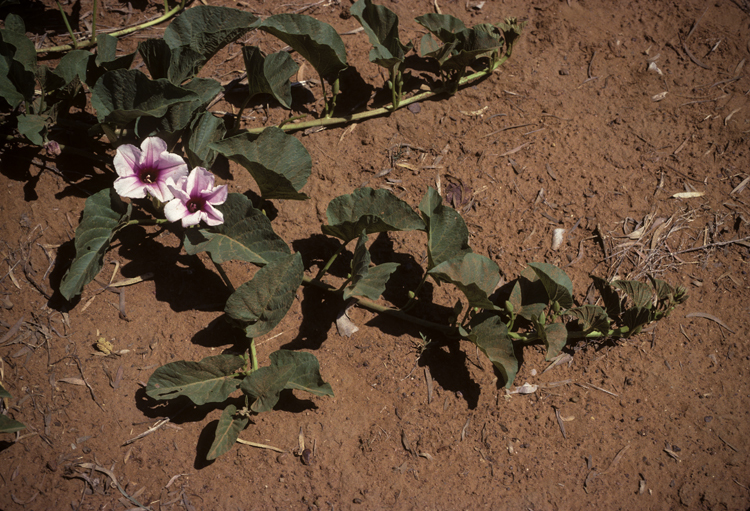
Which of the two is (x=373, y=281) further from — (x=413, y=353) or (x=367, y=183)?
(x=367, y=183)

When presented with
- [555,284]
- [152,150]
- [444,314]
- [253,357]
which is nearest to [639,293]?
[555,284]

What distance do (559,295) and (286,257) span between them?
1238 millimetres

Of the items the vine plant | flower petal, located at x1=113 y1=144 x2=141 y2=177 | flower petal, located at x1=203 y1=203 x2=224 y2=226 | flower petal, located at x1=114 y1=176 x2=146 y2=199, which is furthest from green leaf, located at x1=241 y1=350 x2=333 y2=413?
flower petal, located at x1=113 y1=144 x2=141 y2=177

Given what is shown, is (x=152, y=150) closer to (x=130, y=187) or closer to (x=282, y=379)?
(x=130, y=187)

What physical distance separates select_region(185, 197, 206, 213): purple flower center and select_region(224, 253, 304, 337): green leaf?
0.38 metres

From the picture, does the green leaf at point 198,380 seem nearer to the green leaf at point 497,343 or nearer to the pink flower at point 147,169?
the pink flower at point 147,169

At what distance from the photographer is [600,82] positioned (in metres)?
3.19

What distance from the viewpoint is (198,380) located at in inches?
84.5

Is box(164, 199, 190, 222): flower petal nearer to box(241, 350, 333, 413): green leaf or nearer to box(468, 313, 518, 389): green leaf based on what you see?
box(241, 350, 333, 413): green leaf

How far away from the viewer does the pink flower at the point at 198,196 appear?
A: 82.0 inches

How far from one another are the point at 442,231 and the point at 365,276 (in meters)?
0.44

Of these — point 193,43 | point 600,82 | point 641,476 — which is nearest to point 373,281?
point 193,43

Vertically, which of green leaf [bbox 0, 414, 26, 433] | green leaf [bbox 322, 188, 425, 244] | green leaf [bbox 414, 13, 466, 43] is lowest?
green leaf [bbox 0, 414, 26, 433]

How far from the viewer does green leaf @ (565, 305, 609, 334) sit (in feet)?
7.82
